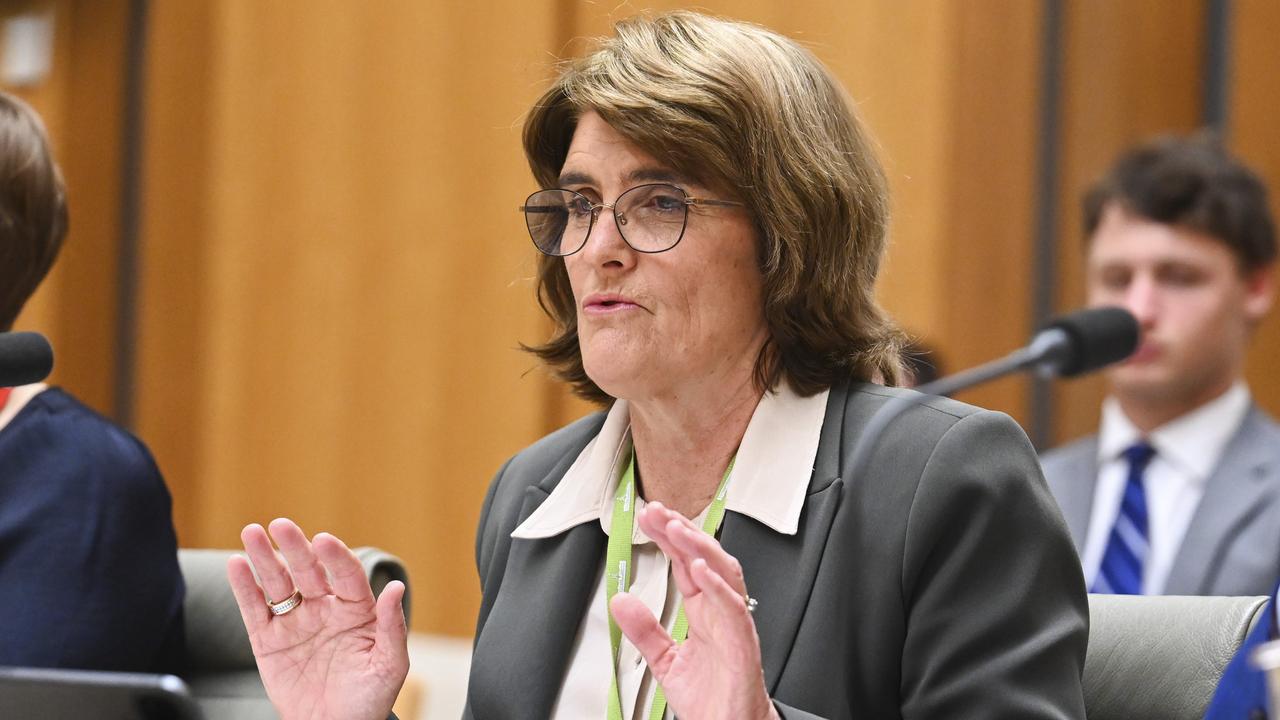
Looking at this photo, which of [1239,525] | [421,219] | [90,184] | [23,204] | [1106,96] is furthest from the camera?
[90,184]

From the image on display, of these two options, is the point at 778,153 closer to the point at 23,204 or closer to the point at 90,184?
the point at 23,204

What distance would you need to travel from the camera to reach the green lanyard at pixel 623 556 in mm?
1694

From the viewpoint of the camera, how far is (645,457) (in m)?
1.91

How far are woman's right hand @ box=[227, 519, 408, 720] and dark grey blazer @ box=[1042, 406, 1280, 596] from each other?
177cm

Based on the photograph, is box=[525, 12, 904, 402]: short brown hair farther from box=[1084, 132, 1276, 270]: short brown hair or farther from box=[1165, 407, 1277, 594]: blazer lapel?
box=[1084, 132, 1276, 270]: short brown hair

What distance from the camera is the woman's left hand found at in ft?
4.47

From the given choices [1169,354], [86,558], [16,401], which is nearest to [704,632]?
[86,558]

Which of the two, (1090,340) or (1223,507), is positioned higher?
(1090,340)

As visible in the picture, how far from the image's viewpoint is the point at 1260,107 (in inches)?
172

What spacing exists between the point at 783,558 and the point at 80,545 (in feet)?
3.42

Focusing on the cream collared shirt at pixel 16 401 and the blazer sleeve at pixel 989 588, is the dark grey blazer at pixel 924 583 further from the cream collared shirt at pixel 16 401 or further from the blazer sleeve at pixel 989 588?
the cream collared shirt at pixel 16 401

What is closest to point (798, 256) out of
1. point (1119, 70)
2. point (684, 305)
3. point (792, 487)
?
point (684, 305)

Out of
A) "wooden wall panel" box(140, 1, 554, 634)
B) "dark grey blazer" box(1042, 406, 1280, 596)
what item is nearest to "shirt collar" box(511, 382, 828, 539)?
"dark grey blazer" box(1042, 406, 1280, 596)

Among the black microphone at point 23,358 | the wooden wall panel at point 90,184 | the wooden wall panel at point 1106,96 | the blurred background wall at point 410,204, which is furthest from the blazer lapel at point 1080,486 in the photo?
the wooden wall panel at point 90,184
